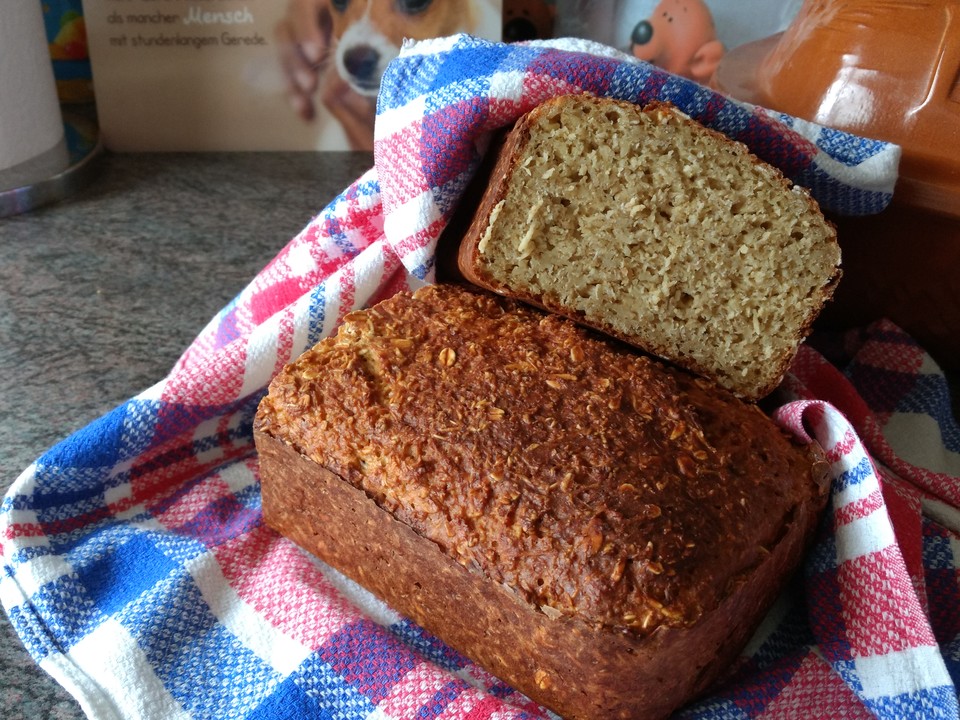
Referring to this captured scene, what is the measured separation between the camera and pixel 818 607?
3.39ft

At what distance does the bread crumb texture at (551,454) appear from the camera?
875 millimetres

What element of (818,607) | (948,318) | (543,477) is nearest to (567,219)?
(543,477)

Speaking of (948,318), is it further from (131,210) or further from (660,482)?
(131,210)

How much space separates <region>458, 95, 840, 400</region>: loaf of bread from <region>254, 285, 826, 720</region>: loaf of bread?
6cm

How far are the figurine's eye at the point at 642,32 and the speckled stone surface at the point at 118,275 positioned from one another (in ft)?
2.27

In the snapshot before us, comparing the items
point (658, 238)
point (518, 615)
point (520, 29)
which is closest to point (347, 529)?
point (518, 615)

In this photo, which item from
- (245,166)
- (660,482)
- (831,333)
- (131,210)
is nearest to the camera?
(660,482)

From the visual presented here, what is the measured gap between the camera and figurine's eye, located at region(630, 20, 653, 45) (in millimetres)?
1952

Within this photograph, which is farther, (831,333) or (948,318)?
(831,333)

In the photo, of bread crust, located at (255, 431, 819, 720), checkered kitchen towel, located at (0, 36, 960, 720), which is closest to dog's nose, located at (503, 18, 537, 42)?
checkered kitchen towel, located at (0, 36, 960, 720)

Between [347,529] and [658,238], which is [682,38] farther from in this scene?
[347,529]

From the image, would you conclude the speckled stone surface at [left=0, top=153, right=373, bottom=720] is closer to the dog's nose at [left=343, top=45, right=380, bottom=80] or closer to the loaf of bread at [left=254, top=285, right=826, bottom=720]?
the dog's nose at [left=343, top=45, right=380, bottom=80]

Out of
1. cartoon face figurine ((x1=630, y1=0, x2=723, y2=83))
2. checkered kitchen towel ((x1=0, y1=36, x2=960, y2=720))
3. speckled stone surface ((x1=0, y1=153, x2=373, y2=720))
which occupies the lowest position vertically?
speckled stone surface ((x1=0, y1=153, x2=373, y2=720))

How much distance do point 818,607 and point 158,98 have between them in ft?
5.99
